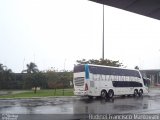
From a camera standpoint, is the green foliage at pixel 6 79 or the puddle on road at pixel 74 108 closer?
the puddle on road at pixel 74 108

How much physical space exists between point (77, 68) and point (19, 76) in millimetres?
35739

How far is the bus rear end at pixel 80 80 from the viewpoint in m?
28.3

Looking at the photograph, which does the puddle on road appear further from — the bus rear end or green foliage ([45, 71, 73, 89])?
green foliage ([45, 71, 73, 89])

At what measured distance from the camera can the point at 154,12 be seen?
14469 mm

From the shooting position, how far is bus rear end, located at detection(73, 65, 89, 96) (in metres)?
28.3

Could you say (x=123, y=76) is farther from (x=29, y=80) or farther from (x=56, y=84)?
(x=29, y=80)

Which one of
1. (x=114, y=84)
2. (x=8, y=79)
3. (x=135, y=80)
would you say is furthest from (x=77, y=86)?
(x=8, y=79)

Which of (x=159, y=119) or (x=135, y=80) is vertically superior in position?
(x=135, y=80)

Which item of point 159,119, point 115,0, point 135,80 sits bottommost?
A: point 159,119

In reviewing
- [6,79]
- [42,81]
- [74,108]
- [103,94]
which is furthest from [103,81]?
[6,79]

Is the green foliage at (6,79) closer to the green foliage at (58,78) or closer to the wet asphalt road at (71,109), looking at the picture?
the green foliage at (58,78)

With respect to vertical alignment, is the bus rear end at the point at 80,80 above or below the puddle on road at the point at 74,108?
above

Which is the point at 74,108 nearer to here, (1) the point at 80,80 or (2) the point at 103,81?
(1) the point at 80,80

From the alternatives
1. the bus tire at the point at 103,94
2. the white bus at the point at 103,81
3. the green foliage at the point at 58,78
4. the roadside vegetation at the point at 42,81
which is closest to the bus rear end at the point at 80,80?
the white bus at the point at 103,81
